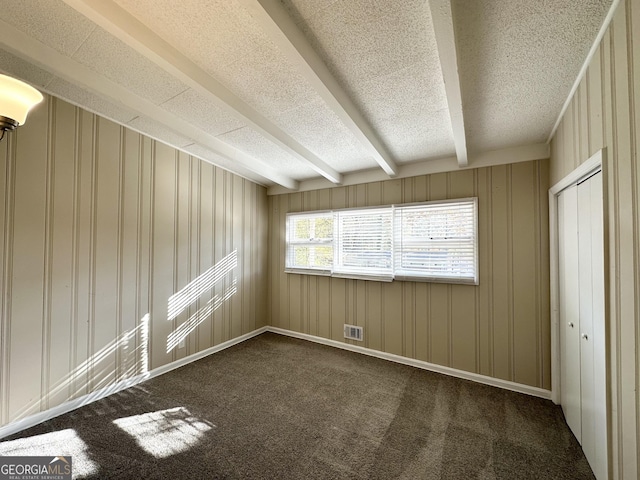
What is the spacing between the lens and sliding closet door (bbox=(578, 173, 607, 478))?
1.36 metres

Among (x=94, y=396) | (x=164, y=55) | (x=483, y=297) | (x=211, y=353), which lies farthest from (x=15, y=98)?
(x=483, y=297)

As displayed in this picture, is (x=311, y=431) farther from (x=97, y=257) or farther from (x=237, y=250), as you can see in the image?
(x=237, y=250)

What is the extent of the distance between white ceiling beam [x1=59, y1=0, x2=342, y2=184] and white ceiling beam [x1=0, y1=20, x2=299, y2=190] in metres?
0.61

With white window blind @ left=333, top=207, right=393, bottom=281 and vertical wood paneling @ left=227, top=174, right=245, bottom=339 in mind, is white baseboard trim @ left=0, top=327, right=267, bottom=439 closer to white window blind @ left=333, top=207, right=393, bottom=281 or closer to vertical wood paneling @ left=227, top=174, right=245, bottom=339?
vertical wood paneling @ left=227, top=174, right=245, bottom=339

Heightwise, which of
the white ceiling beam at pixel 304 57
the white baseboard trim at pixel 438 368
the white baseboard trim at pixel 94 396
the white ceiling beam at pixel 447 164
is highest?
the white ceiling beam at pixel 304 57

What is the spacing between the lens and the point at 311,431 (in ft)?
6.15

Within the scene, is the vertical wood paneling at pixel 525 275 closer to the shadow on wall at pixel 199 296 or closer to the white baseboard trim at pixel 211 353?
the white baseboard trim at pixel 211 353

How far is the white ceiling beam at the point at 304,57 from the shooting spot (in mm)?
1102

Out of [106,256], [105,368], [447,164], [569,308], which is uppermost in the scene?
[447,164]

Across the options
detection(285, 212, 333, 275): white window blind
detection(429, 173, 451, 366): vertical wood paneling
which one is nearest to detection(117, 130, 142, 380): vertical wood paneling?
detection(285, 212, 333, 275): white window blind

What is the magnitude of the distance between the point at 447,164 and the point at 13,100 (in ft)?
11.0

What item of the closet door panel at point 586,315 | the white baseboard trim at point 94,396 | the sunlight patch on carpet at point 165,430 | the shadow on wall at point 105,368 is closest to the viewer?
the closet door panel at point 586,315

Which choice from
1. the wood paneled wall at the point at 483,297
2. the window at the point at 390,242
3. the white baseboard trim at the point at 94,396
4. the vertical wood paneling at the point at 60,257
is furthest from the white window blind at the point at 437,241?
the vertical wood paneling at the point at 60,257

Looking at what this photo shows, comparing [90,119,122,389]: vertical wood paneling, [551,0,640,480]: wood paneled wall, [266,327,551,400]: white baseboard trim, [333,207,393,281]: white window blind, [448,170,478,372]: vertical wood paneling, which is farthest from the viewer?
[333,207,393,281]: white window blind
